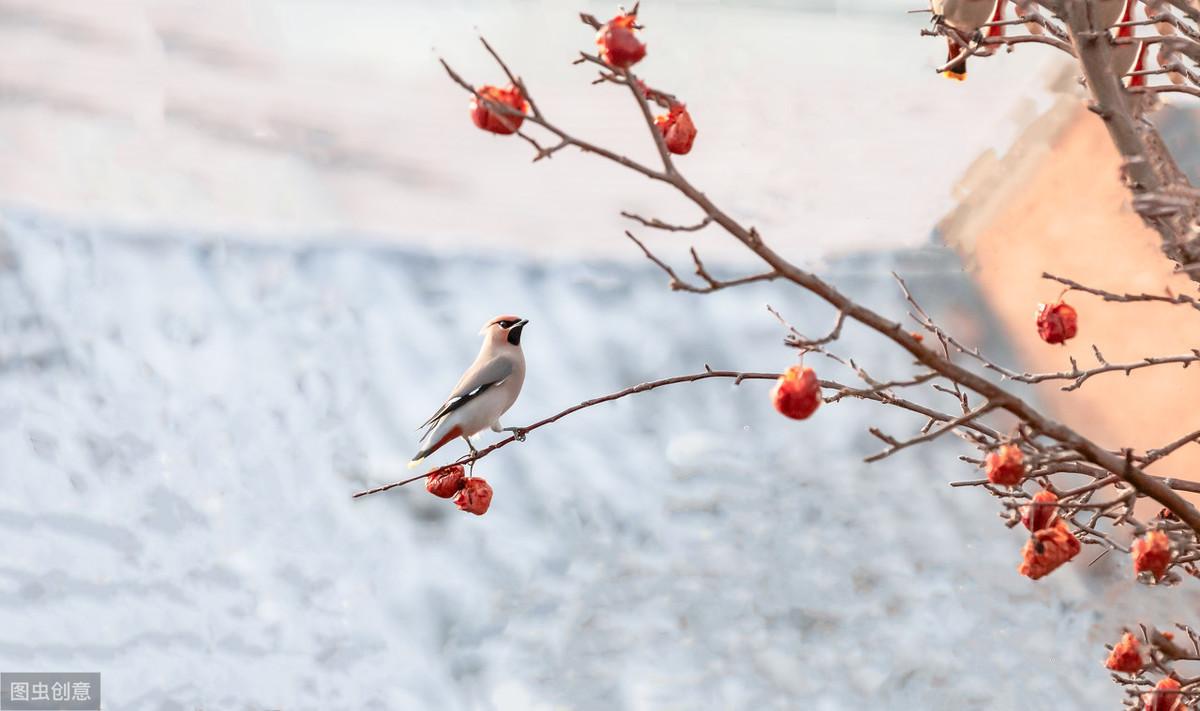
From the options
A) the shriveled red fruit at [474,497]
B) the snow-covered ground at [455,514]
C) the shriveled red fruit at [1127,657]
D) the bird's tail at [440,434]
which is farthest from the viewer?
the snow-covered ground at [455,514]

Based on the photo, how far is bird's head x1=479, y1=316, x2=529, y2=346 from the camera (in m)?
1.59

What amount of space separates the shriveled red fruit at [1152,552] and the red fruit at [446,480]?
23.4 inches

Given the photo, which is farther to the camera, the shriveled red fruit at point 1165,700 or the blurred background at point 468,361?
the blurred background at point 468,361

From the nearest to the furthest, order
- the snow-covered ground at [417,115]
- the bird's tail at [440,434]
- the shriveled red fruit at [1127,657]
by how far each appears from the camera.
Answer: the shriveled red fruit at [1127,657]
the bird's tail at [440,434]
the snow-covered ground at [417,115]

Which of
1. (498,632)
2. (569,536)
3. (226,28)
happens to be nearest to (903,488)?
(569,536)

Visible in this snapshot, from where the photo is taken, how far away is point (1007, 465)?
880mm

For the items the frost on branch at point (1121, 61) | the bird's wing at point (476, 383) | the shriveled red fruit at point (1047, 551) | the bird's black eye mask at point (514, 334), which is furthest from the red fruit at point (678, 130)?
the bird's black eye mask at point (514, 334)

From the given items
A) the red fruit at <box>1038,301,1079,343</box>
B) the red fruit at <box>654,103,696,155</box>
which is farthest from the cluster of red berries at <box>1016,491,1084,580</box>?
the red fruit at <box>654,103,696,155</box>

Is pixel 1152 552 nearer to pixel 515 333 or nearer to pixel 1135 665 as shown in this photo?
pixel 1135 665

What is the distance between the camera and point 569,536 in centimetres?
314

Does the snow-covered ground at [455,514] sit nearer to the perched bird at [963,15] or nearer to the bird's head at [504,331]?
the bird's head at [504,331]

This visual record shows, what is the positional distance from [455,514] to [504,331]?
1.67 meters

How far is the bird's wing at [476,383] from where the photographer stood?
4.72ft

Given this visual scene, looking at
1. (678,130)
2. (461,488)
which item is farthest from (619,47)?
(461,488)
